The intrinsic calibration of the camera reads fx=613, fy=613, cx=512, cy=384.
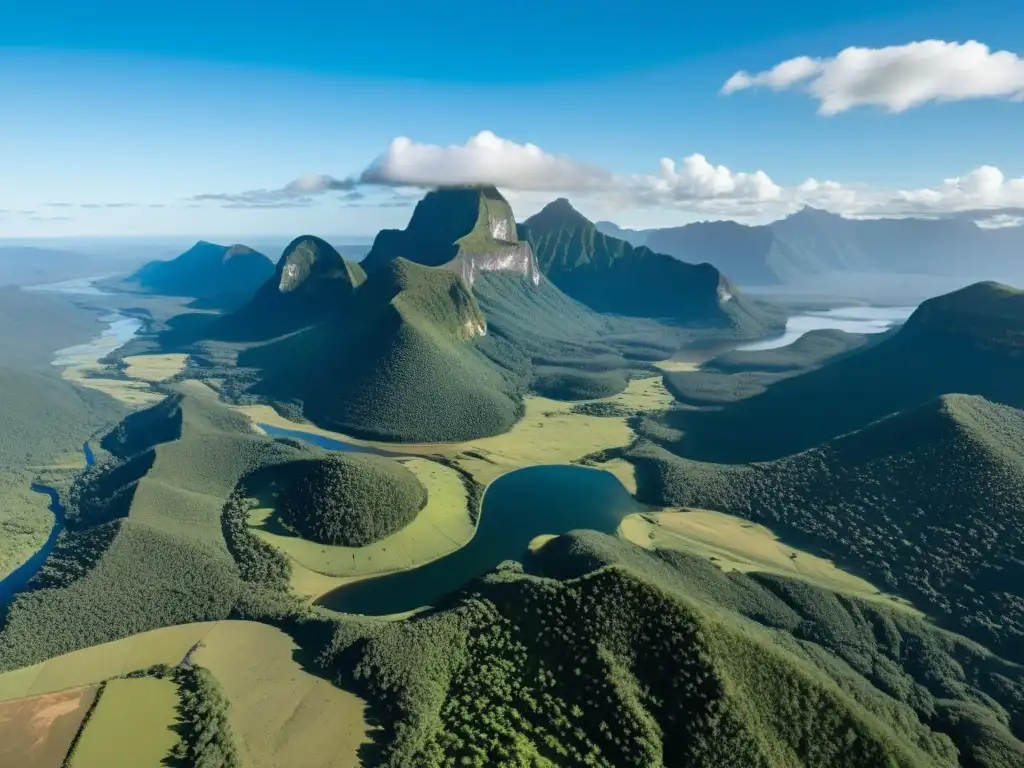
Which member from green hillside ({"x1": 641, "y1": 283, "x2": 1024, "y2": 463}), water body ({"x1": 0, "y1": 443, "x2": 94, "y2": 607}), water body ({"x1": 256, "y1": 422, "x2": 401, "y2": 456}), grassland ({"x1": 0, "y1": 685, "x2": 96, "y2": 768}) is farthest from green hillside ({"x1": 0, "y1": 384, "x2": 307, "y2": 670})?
green hillside ({"x1": 641, "y1": 283, "x2": 1024, "y2": 463})

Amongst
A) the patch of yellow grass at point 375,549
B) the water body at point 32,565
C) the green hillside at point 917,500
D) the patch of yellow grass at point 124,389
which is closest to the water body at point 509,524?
the patch of yellow grass at point 375,549

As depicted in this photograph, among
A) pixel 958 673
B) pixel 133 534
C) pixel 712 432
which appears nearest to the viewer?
pixel 958 673

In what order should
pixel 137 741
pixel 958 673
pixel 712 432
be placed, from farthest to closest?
pixel 712 432
pixel 958 673
pixel 137 741

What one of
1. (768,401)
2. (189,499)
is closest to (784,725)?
(189,499)

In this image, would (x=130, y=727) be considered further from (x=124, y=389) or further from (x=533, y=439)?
(x=124, y=389)

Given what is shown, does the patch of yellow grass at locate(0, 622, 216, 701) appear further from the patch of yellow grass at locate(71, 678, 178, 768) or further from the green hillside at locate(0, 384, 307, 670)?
the patch of yellow grass at locate(71, 678, 178, 768)

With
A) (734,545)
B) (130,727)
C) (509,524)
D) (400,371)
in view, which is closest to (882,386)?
(734,545)

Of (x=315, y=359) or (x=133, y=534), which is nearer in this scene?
(x=133, y=534)

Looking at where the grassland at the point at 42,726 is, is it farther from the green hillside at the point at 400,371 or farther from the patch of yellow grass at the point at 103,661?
the green hillside at the point at 400,371

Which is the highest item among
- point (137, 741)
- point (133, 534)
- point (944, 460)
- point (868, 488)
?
point (944, 460)

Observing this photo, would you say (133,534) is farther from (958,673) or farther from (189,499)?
(958,673)
